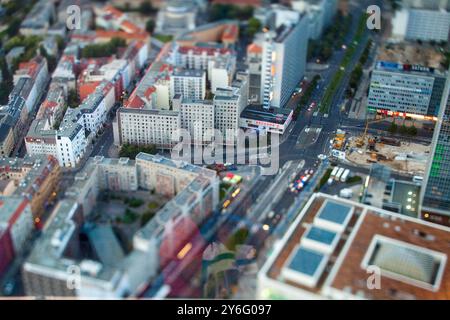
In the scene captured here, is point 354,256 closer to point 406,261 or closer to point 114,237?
point 406,261

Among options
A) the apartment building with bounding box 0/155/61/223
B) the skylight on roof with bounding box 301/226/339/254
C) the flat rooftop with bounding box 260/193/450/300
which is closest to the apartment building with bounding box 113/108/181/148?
the apartment building with bounding box 0/155/61/223

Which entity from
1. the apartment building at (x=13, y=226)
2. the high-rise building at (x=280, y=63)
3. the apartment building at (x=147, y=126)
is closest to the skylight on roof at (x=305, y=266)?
the apartment building at (x=13, y=226)

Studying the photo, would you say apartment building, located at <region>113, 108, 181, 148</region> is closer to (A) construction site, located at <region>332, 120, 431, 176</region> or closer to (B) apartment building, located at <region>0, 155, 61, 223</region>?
(B) apartment building, located at <region>0, 155, 61, 223</region>

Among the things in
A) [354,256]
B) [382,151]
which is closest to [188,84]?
[382,151]

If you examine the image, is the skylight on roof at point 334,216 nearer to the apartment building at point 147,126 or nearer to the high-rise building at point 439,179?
the high-rise building at point 439,179

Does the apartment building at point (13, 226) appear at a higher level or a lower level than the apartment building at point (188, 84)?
lower

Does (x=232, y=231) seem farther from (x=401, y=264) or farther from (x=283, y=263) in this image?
(x=401, y=264)

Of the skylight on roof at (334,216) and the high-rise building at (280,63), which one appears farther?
the high-rise building at (280,63)

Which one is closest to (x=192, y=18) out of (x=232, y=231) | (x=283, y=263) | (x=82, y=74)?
(x=82, y=74)
